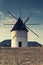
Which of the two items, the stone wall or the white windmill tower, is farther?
the white windmill tower

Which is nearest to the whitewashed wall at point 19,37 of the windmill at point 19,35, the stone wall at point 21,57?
the windmill at point 19,35

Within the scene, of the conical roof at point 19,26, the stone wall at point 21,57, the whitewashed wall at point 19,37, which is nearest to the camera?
the stone wall at point 21,57

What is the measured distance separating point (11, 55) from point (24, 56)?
1321 millimetres

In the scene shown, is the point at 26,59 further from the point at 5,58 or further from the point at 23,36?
the point at 23,36

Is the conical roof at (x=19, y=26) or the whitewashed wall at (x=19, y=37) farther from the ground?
the conical roof at (x=19, y=26)

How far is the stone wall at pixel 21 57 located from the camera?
72.6 ft

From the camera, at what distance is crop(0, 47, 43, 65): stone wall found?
22141mm

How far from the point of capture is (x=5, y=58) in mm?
23531

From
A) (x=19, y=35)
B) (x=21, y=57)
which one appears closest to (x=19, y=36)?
(x=19, y=35)

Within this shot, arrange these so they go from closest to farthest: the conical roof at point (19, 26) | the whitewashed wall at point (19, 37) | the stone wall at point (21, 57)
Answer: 1. the stone wall at point (21, 57)
2. the whitewashed wall at point (19, 37)
3. the conical roof at point (19, 26)

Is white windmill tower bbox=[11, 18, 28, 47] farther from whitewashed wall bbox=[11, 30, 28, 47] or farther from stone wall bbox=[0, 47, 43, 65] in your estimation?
stone wall bbox=[0, 47, 43, 65]

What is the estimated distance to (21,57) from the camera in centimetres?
2378

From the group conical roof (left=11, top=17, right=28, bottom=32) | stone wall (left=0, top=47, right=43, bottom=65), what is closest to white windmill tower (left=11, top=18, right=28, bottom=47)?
conical roof (left=11, top=17, right=28, bottom=32)

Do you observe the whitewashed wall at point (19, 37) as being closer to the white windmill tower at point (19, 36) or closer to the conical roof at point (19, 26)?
the white windmill tower at point (19, 36)
